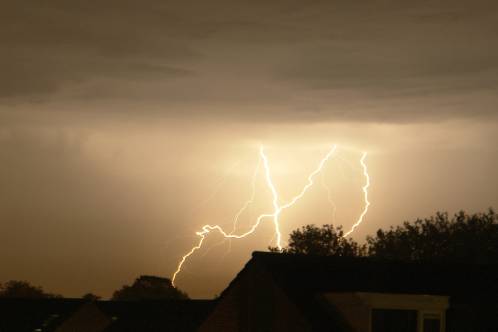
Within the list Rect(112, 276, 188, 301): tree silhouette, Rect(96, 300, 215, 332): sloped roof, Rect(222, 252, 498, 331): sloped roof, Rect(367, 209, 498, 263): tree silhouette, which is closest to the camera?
Rect(222, 252, 498, 331): sloped roof

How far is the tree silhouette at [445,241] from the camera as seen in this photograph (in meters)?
69.5

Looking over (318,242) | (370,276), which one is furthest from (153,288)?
(370,276)

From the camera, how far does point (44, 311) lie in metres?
70.6

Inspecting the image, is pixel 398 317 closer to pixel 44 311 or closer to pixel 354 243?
pixel 44 311

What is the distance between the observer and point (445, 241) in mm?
73500

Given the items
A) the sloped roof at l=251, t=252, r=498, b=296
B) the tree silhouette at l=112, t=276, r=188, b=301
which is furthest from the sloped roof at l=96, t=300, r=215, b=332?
the tree silhouette at l=112, t=276, r=188, b=301

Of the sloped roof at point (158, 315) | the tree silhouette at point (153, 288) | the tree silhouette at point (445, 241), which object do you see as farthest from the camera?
the tree silhouette at point (153, 288)

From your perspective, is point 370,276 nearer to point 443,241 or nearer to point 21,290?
point 443,241

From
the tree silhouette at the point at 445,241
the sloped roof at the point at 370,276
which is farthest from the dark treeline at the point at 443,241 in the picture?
the sloped roof at the point at 370,276

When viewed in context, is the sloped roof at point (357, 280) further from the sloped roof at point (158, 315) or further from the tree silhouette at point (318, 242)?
the tree silhouette at point (318, 242)

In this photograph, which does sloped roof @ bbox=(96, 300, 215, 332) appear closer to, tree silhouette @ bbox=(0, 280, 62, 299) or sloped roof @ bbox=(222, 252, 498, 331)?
sloped roof @ bbox=(222, 252, 498, 331)

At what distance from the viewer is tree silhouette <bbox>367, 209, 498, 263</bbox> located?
6950cm

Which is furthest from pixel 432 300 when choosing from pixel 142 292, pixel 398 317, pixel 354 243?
pixel 142 292

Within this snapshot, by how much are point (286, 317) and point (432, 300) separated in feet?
16.9
